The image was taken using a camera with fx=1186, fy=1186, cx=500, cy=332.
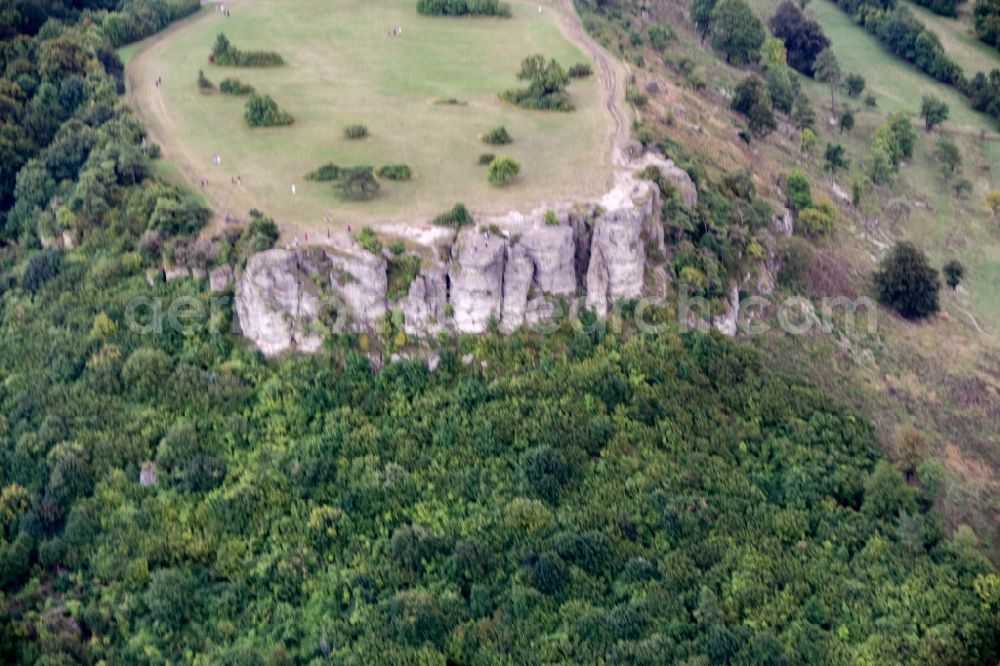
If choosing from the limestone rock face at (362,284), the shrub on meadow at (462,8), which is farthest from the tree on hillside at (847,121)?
the limestone rock face at (362,284)

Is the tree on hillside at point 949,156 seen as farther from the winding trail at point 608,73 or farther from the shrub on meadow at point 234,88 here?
the shrub on meadow at point 234,88

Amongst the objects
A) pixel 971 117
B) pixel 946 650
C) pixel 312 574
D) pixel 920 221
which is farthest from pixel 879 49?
pixel 312 574

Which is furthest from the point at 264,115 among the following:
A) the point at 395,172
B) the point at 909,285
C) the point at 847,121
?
the point at 847,121

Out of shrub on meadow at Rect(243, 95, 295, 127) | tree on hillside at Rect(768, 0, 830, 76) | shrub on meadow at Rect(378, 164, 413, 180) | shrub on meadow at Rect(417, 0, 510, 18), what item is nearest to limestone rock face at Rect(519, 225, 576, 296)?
shrub on meadow at Rect(378, 164, 413, 180)

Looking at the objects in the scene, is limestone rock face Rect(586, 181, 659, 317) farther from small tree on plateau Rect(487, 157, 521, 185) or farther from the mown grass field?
small tree on plateau Rect(487, 157, 521, 185)

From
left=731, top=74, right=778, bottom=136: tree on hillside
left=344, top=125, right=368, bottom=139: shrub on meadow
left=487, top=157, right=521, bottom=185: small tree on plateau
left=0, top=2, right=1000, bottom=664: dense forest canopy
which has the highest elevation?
left=487, top=157, right=521, bottom=185: small tree on plateau

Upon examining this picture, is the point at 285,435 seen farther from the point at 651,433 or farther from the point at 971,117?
the point at 971,117
